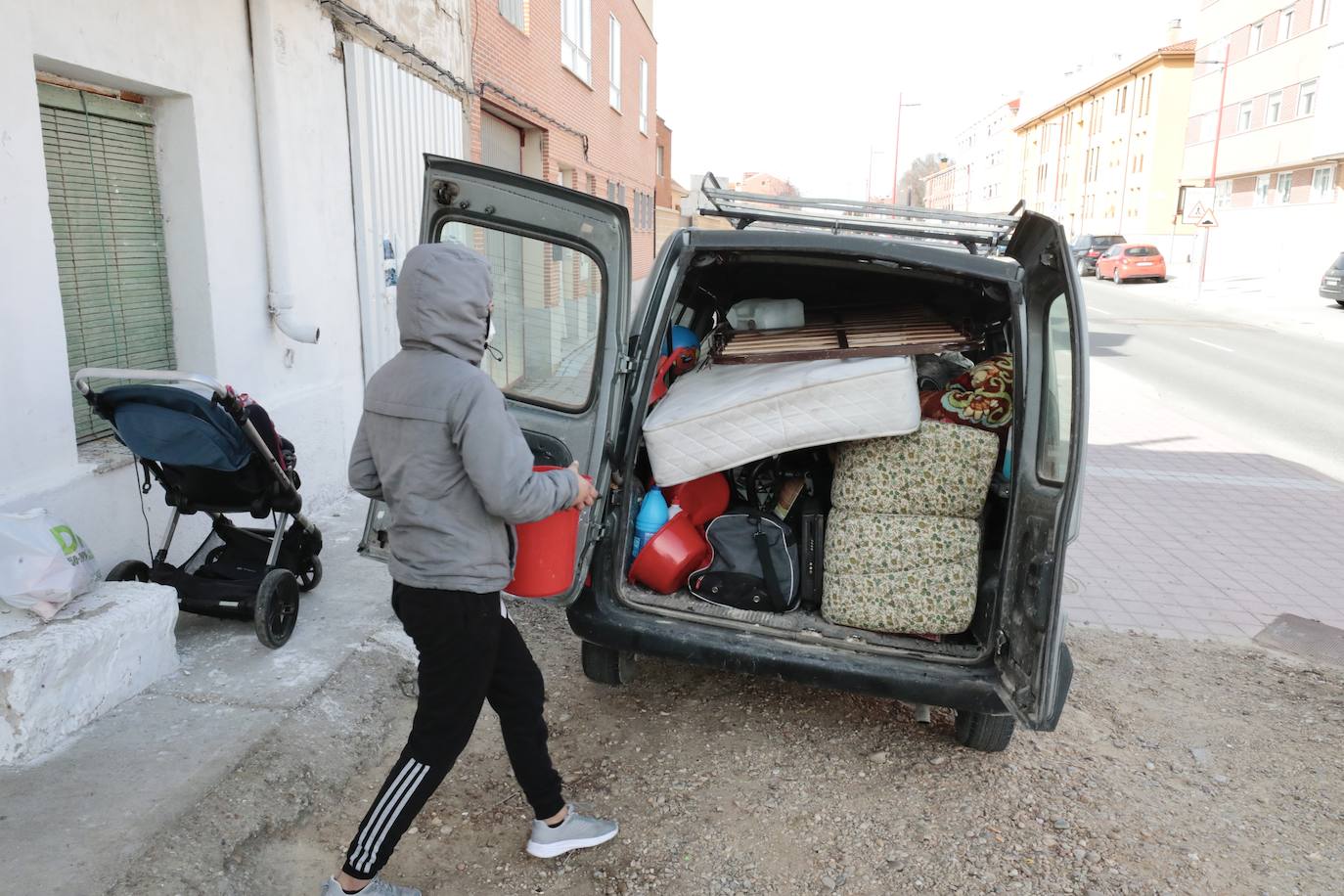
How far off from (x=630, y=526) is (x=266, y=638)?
5.37 feet

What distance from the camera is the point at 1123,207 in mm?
53312

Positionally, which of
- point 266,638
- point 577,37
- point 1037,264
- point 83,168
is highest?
point 577,37

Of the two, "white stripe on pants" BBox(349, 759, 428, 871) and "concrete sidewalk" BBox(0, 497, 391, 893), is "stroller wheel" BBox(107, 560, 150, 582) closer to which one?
"concrete sidewalk" BBox(0, 497, 391, 893)

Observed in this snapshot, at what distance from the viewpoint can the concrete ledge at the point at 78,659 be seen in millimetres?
3037

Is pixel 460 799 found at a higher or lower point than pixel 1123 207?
lower

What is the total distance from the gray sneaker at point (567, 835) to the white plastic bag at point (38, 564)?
1882 mm

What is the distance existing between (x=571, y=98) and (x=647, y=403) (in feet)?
44.4

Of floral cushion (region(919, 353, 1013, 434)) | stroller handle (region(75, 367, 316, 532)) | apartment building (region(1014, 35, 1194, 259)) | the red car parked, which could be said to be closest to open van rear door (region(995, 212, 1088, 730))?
floral cushion (region(919, 353, 1013, 434))


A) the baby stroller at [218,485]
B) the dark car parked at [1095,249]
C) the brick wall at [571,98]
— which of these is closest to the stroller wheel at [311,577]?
the baby stroller at [218,485]

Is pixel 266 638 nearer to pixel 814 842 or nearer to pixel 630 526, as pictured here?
pixel 630 526

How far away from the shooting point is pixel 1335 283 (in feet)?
78.0

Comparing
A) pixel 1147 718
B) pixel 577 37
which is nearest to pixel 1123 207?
pixel 577 37

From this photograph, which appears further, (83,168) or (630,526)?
(83,168)

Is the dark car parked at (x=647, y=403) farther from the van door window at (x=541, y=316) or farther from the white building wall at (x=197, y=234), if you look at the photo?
the white building wall at (x=197, y=234)
